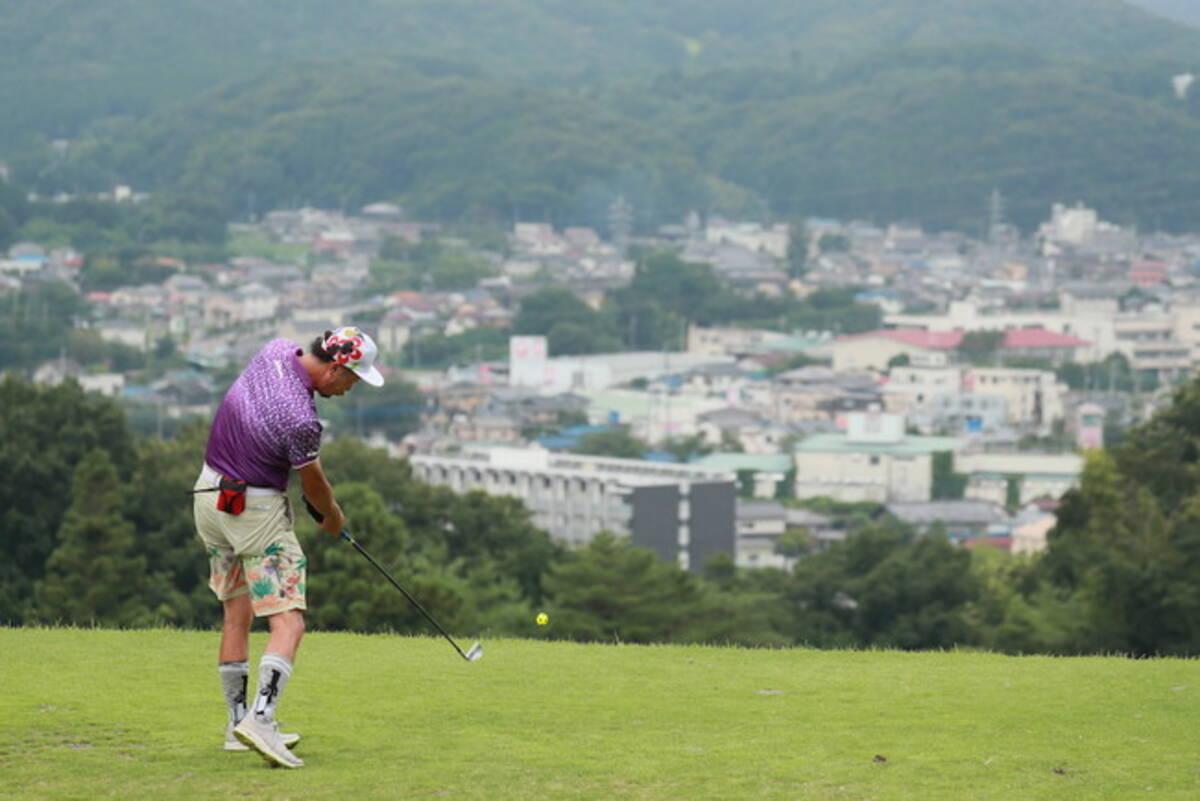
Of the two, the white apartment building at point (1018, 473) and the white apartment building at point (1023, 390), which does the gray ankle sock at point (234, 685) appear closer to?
the white apartment building at point (1018, 473)

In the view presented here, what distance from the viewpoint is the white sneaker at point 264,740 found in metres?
4.48

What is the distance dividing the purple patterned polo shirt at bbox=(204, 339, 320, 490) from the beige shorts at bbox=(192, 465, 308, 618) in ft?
0.13

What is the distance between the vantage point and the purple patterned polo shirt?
4.56 m

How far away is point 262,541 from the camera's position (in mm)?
4613

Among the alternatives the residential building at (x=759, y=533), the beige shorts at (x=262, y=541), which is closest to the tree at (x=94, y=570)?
the beige shorts at (x=262, y=541)

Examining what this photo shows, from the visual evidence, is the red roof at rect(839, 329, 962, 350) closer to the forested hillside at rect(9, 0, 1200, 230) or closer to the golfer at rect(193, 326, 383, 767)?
the forested hillside at rect(9, 0, 1200, 230)

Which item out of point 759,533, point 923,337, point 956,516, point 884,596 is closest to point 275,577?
point 884,596

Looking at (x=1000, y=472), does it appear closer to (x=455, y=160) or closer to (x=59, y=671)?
(x=59, y=671)

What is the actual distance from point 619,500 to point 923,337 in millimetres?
40456

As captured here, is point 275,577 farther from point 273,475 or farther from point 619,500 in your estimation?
point 619,500

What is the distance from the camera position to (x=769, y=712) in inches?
211

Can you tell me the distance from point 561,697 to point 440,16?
6416 inches

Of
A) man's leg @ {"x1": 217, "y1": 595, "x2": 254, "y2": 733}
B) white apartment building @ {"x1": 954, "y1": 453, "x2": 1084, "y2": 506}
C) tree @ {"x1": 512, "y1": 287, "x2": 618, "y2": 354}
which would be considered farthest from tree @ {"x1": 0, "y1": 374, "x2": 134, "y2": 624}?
tree @ {"x1": 512, "y1": 287, "x2": 618, "y2": 354}

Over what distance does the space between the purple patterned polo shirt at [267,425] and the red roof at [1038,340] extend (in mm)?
77900
